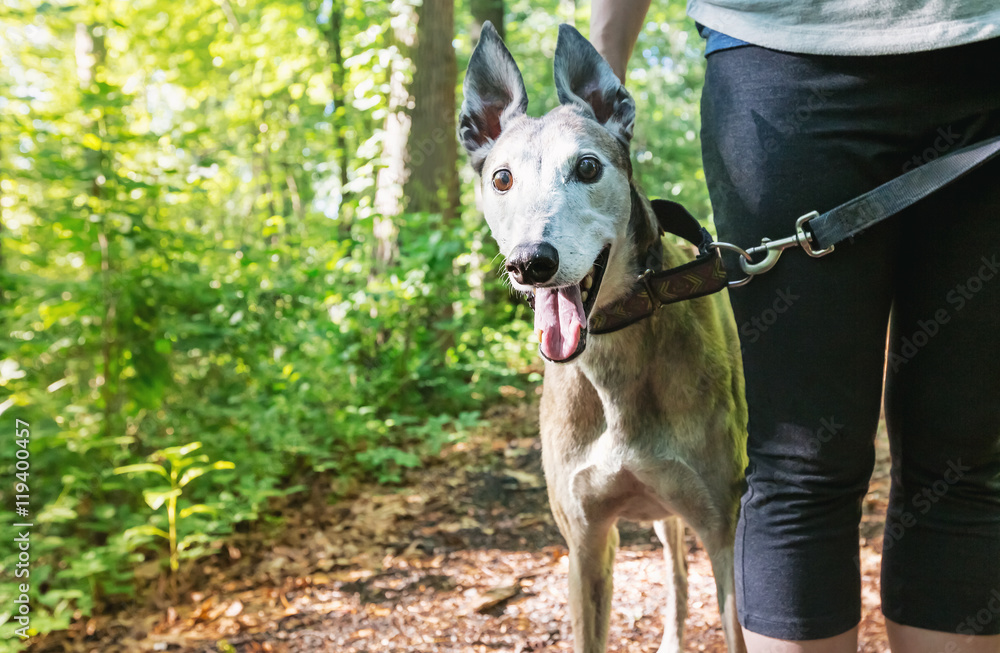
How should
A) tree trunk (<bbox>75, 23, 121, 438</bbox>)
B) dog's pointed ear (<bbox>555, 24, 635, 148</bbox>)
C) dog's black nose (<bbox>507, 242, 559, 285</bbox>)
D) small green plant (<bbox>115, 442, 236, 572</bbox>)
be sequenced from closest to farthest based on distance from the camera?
dog's black nose (<bbox>507, 242, 559, 285</bbox>) < dog's pointed ear (<bbox>555, 24, 635, 148</bbox>) < small green plant (<bbox>115, 442, 236, 572</bbox>) < tree trunk (<bbox>75, 23, 121, 438</bbox>)

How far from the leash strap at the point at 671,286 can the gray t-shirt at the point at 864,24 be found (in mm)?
560

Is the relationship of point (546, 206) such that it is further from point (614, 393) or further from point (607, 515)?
point (607, 515)

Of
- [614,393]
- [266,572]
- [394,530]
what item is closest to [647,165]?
[394,530]

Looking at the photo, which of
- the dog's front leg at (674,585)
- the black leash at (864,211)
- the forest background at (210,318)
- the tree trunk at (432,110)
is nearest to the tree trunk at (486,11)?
the forest background at (210,318)

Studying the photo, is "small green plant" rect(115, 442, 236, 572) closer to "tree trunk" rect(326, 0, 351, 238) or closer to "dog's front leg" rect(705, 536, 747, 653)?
"dog's front leg" rect(705, 536, 747, 653)

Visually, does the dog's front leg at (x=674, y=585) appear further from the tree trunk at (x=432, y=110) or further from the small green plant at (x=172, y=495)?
the tree trunk at (x=432, y=110)

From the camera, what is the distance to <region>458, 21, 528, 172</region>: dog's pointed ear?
6.68 feet

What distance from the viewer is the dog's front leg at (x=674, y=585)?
8.84ft

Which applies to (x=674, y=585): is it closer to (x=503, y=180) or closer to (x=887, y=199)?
(x=503, y=180)

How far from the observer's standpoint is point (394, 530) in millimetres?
4188

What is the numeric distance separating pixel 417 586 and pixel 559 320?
2419 mm

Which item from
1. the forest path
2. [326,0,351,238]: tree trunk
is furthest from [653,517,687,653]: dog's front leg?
[326,0,351,238]: tree trunk

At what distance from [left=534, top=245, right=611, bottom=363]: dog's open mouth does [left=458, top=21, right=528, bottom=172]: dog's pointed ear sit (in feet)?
2.18

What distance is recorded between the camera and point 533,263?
155 centimetres
